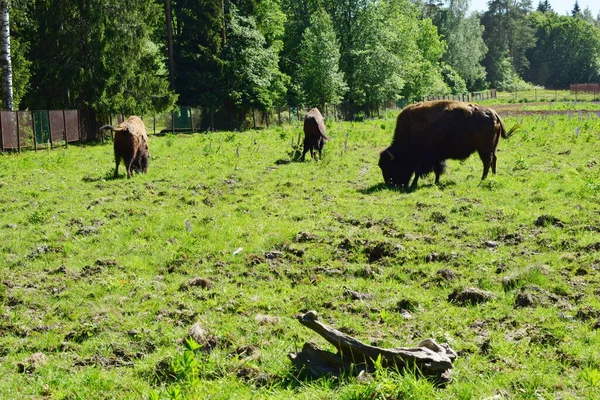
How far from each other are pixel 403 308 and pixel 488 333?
100 cm

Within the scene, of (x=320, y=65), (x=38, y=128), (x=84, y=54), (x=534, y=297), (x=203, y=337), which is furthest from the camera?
(x=320, y=65)

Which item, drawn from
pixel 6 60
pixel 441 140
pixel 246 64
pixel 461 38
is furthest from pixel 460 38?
pixel 441 140

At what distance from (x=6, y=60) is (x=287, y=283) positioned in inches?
802

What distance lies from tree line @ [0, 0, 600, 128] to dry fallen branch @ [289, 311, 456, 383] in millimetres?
22936

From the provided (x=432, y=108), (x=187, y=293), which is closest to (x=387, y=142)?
(x=432, y=108)

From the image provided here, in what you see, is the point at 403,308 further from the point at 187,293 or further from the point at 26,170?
the point at 26,170

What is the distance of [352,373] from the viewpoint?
4.37 m

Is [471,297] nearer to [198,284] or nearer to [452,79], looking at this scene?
[198,284]

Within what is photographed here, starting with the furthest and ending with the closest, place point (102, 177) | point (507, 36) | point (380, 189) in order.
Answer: point (507, 36), point (102, 177), point (380, 189)

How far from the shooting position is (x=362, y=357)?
175 inches

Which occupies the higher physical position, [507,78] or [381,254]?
[507,78]

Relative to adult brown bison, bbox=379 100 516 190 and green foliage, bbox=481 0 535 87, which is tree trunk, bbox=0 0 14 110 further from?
green foliage, bbox=481 0 535 87

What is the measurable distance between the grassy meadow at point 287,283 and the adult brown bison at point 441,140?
890 millimetres

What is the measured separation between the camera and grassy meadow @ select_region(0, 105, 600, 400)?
177 inches
